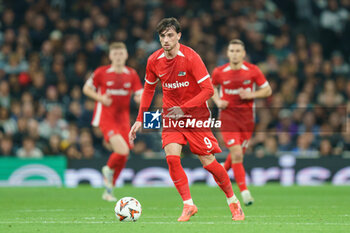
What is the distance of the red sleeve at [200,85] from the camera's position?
778 cm

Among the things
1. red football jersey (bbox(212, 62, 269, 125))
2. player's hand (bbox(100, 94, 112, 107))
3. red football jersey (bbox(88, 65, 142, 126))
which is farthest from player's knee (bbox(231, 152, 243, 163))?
player's hand (bbox(100, 94, 112, 107))

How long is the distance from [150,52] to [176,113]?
1184cm

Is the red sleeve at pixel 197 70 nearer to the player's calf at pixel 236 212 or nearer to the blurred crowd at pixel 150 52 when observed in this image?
the player's calf at pixel 236 212

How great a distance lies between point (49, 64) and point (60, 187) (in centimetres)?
436

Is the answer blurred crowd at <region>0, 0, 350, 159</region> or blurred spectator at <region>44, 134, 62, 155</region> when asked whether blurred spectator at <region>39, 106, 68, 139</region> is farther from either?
blurred spectator at <region>44, 134, 62, 155</region>

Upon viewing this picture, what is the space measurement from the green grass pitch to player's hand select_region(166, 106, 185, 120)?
1.26 metres

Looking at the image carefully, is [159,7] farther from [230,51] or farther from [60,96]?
[230,51]

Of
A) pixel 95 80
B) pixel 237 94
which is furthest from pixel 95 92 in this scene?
pixel 237 94

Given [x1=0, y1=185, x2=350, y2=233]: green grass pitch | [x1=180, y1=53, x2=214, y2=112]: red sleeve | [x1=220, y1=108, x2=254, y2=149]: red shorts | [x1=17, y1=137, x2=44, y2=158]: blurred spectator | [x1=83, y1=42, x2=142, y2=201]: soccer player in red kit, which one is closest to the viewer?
[x1=0, y1=185, x2=350, y2=233]: green grass pitch

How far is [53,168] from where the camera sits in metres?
16.9

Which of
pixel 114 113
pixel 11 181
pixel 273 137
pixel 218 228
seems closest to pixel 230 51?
pixel 114 113

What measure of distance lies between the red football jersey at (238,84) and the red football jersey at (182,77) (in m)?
3.60

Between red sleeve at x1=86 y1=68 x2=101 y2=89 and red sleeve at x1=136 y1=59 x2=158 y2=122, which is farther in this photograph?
red sleeve at x1=86 y1=68 x2=101 y2=89

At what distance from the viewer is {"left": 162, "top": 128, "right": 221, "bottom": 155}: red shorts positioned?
798cm
